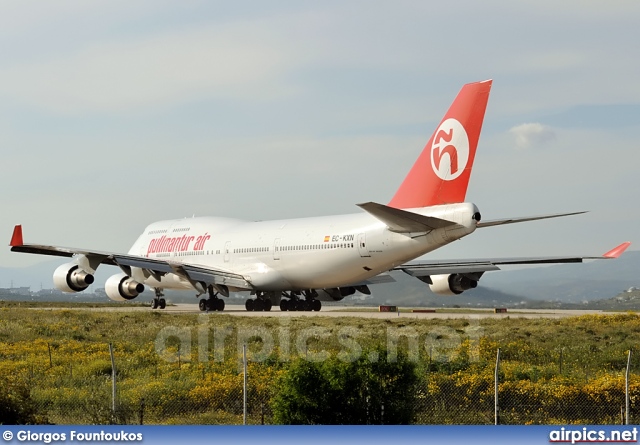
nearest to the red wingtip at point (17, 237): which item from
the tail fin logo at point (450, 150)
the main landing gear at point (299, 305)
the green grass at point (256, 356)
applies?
the green grass at point (256, 356)

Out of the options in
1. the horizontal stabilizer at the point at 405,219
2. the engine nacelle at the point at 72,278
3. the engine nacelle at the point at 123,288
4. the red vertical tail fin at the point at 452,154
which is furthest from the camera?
the engine nacelle at the point at 123,288

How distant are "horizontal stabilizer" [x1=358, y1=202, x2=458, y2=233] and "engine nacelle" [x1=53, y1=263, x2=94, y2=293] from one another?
15.7 metres

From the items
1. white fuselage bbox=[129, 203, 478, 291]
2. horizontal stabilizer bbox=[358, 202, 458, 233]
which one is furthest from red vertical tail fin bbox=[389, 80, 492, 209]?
horizontal stabilizer bbox=[358, 202, 458, 233]

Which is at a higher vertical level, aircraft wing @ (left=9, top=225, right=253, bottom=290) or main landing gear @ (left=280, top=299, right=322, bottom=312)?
aircraft wing @ (left=9, top=225, right=253, bottom=290)

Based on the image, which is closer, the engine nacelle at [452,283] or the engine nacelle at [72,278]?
the engine nacelle at [72,278]

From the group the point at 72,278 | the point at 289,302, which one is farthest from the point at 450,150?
the point at 72,278

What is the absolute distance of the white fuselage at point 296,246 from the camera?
1458 inches

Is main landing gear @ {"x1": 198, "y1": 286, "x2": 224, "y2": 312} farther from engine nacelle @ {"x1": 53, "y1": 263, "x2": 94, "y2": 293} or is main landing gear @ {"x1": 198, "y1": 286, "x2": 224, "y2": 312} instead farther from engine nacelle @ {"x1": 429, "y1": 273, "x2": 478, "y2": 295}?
engine nacelle @ {"x1": 429, "y1": 273, "x2": 478, "y2": 295}

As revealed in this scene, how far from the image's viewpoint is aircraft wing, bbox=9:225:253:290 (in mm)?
40531

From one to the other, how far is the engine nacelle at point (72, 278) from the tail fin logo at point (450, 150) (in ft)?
57.8

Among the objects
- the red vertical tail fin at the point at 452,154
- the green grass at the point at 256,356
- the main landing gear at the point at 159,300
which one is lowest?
the green grass at the point at 256,356

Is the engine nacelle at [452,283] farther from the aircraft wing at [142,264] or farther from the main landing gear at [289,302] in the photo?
the aircraft wing at [142,264]

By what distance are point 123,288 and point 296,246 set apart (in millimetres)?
9453

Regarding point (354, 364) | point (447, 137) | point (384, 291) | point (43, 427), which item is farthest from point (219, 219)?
point (384, 291)
